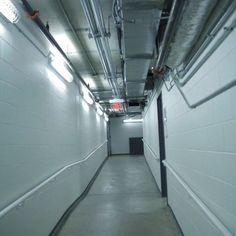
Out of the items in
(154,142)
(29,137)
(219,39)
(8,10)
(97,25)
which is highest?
(97,25)

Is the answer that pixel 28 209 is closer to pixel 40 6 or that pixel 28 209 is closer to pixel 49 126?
pixel 49 126

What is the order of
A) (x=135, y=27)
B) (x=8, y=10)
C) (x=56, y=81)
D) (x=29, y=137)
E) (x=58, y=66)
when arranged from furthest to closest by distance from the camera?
(x=56, y=81) < (x=58, y=66) < (x=29, y=137) < (x=135, y=27) < (x=8, y=10)

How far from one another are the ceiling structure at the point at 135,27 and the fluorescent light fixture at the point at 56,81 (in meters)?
0.59

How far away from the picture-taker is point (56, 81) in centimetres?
368

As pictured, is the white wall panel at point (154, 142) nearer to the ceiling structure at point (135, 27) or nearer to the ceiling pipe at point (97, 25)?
the ceiling structure at point (135, 27)

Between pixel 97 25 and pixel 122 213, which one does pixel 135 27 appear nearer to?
pixel 97 25

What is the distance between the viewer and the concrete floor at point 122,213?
3256 millimetres

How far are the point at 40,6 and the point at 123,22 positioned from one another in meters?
1.18

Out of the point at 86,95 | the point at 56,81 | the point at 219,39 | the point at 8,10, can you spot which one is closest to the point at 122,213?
the point at 56,81

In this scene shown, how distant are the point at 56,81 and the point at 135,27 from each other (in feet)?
6.09

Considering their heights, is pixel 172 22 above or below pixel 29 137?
above

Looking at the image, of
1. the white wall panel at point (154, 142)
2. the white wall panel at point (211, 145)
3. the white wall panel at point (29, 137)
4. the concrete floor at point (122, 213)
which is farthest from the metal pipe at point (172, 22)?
the white wall panel at point (154, 142)

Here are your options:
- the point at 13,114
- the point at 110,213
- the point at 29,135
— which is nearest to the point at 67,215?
the point at 110,213

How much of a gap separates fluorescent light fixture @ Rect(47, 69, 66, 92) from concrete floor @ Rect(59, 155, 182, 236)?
2.21 metres
